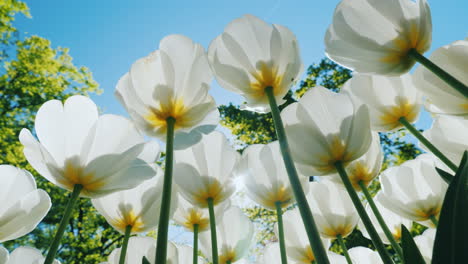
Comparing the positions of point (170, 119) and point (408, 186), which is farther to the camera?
point (408, 186)

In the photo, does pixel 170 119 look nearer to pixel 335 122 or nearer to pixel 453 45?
pixel 335 122

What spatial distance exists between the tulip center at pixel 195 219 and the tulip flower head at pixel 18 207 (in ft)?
1.13

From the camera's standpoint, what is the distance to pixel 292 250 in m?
0.97

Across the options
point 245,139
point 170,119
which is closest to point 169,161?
point 170,119

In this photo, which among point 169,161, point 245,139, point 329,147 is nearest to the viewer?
point 169,161

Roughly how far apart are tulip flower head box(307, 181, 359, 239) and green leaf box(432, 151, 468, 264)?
1.70 feet

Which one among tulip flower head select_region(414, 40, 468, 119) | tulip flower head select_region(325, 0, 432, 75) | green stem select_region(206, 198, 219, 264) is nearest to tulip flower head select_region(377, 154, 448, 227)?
tulip flower head select_region(414, 40, 468, 119)

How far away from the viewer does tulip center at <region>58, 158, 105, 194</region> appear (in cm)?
62

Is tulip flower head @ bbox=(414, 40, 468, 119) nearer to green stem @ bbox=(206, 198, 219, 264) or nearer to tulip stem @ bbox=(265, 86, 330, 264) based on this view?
tulip stem @ bbox=(265, 86, 330, 264)

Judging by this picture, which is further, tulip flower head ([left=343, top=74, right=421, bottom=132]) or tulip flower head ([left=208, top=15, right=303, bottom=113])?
tulip flower head ([left=343, top=74, right=421, bottom=132])

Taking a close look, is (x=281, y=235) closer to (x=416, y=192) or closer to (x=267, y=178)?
(x=267, y=178)

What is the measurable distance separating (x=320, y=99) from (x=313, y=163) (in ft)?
0.42

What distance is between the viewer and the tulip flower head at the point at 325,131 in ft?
2.03

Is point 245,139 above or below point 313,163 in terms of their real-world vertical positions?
above
